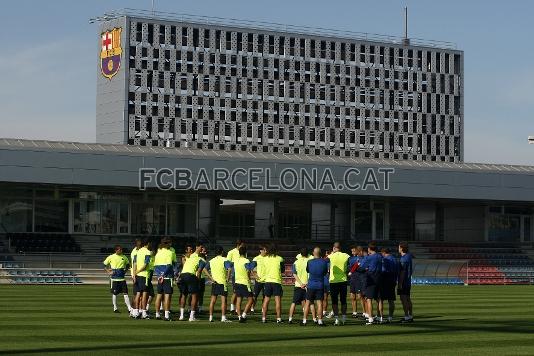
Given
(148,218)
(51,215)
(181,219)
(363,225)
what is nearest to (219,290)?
(51,215)

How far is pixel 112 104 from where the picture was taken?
139 metres

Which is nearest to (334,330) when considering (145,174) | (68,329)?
(68,329)

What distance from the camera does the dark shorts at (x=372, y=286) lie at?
2598cm

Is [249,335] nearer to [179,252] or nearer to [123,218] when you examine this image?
[179,252]

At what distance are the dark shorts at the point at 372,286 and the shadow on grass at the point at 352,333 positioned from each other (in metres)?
0.87

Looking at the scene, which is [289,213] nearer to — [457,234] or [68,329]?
[457,234]

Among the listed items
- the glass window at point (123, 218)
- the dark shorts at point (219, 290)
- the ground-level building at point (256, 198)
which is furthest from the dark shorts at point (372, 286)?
the glass window at point (123, 218)

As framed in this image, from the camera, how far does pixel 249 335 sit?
22016mm

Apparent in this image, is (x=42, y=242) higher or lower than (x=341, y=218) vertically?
lower

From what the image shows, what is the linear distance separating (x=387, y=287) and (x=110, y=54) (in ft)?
381

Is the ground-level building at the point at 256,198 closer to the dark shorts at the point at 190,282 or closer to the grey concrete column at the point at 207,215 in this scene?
the grey concrete column at the point at 207,215

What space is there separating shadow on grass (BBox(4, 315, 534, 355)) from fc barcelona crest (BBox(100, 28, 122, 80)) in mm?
Result: 113408

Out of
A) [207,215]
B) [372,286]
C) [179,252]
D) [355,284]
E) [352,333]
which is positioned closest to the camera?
[352,333]

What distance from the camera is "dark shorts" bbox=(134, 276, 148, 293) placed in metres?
26.0
